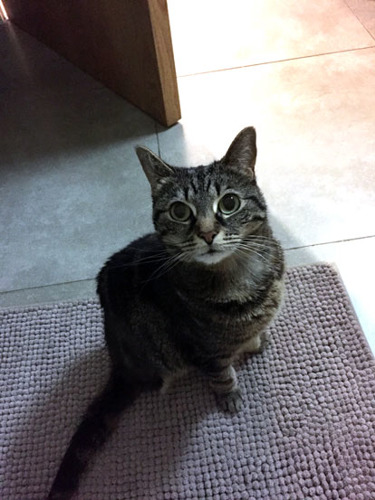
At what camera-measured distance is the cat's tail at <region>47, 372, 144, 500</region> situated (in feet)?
3.12

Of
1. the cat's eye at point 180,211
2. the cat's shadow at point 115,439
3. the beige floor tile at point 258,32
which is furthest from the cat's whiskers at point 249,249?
the beige floor tile at point 258,32

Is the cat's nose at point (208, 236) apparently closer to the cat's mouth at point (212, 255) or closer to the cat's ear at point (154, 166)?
the cat's mouth at point (212, 255)

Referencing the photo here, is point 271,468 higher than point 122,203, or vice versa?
point 122,203

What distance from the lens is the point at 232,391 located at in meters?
1.06

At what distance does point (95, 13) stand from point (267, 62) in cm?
74

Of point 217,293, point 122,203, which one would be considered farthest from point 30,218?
point 217,293

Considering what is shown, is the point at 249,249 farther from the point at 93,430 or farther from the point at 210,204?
the point at 93,430

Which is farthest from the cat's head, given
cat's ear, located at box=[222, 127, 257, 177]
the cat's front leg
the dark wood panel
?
the dark wood panel

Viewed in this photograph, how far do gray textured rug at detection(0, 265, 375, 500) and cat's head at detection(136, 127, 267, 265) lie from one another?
42 centimetres

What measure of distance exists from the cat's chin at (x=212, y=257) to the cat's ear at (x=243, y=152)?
18cm

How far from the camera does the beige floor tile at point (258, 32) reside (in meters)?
1.94

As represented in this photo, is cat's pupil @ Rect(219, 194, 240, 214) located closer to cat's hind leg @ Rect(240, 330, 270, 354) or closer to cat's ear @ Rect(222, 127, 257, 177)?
cat's ear @ Rect(222, 127, 257, 177)

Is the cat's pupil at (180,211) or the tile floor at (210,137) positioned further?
the tile floor at (210,137)

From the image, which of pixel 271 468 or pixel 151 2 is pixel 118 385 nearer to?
pixel 271 468
